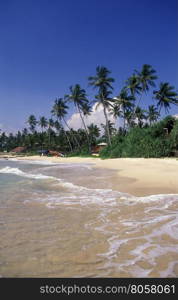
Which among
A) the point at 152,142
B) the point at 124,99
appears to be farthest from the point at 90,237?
→ the point at 124,99

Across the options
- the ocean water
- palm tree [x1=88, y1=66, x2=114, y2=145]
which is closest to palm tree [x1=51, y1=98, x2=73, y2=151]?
palm tree [x1=88, y1=66, x2=114, y2=145]

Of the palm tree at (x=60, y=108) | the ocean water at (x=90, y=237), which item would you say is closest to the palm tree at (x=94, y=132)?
the palm tree at (x=60, y=108)

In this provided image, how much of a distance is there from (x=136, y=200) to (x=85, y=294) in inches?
134

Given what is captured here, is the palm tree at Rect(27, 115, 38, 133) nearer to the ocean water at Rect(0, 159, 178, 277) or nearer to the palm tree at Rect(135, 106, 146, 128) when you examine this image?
the palm tree at Rect(135, 106, 146, 128)

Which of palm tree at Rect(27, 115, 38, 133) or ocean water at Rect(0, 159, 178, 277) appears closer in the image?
ocean water at Rect(0, 159, 178, 277)

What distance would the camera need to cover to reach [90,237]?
3090mm

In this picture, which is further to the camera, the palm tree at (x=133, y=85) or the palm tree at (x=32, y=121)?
the palm tree at (x=32, y=121)

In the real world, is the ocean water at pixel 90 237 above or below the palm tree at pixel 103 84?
below

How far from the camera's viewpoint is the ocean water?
7.43ft

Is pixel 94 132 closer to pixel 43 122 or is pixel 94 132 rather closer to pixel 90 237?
pixel 43 122

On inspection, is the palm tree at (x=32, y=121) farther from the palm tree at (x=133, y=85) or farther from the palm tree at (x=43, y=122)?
the palm tree at (x=133, y=85)

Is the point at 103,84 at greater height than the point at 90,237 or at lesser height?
greater

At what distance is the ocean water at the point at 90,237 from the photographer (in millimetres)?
2264

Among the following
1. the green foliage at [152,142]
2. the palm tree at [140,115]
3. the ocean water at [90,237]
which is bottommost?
the ocean water at [90,237]
